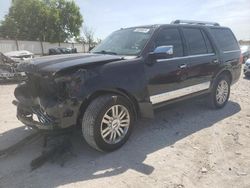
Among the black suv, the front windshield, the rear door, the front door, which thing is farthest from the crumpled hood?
the rear door

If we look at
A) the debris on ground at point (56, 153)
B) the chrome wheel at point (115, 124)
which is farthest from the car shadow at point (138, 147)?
the chrome wheel at point (115, 124)

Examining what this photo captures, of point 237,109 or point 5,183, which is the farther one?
point 237,109

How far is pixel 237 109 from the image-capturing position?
6762mm

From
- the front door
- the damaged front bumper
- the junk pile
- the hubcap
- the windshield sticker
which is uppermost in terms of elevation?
the windshield sticker

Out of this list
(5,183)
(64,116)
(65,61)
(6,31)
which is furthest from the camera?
(6,31)

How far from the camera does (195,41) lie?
5816 millimetres

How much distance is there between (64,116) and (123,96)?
1.00 meters

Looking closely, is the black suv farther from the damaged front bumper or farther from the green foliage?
the green foliage

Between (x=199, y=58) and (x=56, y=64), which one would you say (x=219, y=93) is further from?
(x=56, y=64)

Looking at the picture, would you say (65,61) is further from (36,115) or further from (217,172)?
(217,172)

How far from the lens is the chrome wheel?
410cm

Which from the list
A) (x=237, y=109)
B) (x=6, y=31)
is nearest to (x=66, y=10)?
(x=6, y=31)

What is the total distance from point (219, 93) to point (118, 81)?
332 centimetres

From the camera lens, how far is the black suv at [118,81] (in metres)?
3.76
